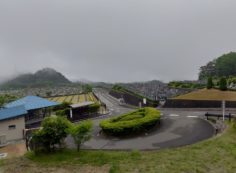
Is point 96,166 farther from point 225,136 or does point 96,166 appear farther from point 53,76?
point 53,76

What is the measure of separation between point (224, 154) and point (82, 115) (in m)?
19.7

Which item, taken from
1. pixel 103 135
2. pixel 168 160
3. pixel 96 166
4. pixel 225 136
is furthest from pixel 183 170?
pixel 103 135

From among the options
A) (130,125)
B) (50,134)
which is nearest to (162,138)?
(130,125)

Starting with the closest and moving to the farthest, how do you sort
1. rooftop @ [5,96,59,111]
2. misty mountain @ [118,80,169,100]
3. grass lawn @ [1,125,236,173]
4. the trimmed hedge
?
grass lawn @ [1,125,236,173] < the trimmed hedge < rooftop @ [5,96,59,111] < misty mountain @ [118,80,169,100]

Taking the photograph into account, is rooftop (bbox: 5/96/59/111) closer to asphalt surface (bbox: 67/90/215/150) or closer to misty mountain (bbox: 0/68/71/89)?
asphalt surface (bbox: 67/90/215/150)

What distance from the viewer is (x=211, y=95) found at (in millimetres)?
32938

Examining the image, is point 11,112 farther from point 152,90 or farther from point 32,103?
point 152,90

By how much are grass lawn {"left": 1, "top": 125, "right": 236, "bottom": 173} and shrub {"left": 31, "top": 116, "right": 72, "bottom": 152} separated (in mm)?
706

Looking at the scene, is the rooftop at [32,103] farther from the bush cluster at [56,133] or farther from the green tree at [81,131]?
the green tree at [81,131]

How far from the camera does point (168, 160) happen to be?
48.4 ft

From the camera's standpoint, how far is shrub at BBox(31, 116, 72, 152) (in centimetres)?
1656

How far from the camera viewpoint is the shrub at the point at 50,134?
1656 cm

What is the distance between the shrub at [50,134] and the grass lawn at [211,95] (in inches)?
782

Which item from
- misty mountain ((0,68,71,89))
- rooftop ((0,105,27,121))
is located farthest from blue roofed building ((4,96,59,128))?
misty mountain ((0,68,71,89))
